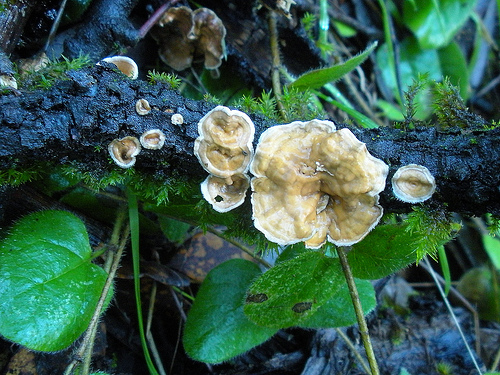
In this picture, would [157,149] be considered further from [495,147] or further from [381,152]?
[495,147]

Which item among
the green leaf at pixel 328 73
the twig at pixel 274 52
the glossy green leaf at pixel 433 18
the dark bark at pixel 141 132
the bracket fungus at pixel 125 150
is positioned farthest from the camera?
the glossy green leaf at pixel 433 18

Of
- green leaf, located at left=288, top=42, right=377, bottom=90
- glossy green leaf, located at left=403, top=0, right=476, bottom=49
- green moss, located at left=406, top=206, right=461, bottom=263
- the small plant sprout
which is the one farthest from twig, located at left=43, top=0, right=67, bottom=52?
glossy green leaf, located at left=403, top=0, right=476, bottom=49

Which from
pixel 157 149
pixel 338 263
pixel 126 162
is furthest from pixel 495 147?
pixel 126 162

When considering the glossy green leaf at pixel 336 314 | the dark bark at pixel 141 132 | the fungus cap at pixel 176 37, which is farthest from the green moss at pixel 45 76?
the glossy green leaf at pixel 336 314

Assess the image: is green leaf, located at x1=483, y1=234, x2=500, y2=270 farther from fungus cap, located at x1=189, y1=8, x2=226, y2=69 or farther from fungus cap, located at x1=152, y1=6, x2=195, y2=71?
fungus cap, located at x1=152, y1=6, x2=195, y2=71

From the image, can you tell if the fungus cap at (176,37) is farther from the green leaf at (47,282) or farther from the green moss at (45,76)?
the green leaf at (47,282)

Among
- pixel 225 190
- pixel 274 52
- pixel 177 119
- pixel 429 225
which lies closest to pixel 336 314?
pixel 429 225
